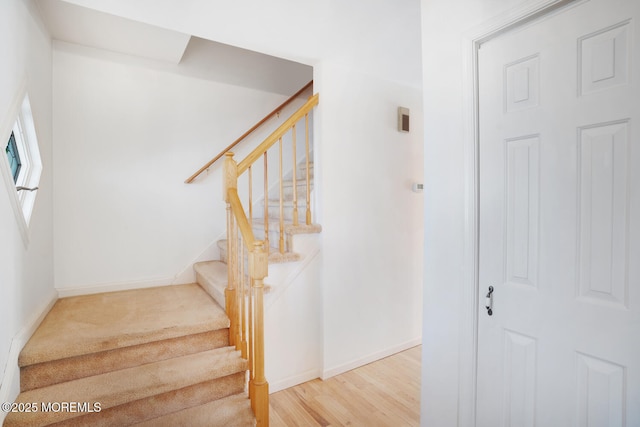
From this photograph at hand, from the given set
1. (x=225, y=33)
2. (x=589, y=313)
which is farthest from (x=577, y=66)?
(x=225, y=33)

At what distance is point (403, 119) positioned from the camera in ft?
9.62

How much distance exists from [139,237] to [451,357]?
274cm

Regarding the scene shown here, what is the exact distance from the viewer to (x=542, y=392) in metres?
1.20

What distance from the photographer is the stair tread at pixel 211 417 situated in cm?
175

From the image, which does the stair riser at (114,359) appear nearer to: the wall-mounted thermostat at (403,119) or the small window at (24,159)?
the small window at (24,159)

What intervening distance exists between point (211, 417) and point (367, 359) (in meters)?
1.42

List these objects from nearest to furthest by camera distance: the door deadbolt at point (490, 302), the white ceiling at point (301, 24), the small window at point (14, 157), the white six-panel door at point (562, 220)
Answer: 1. the white six-panel door at point (562, 220)
2. the door deadbolt at point (490, 302)
3. the white ceiling at point (301, 24)
4. the small window at point (14, 157)

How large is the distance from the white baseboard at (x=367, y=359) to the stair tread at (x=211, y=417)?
82 centimetres

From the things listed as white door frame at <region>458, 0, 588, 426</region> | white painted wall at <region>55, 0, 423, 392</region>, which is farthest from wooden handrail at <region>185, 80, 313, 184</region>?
white door frame at <region>458, 0, 588, 426</region>

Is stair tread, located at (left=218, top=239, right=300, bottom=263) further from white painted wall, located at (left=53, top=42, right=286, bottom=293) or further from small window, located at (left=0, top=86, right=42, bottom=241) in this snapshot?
small window, located at (left=0, top=86, right=42, bottom=241)

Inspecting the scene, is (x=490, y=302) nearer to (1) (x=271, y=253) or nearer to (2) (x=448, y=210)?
(2) (x=448, y=210)

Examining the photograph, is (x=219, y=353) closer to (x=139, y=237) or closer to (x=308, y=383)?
(x=308, y=383)

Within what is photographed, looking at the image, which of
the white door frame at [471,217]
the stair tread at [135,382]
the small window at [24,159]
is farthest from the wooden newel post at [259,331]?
the small window at [24,159]

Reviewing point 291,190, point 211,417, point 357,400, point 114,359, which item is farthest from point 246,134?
A: point 357,400
